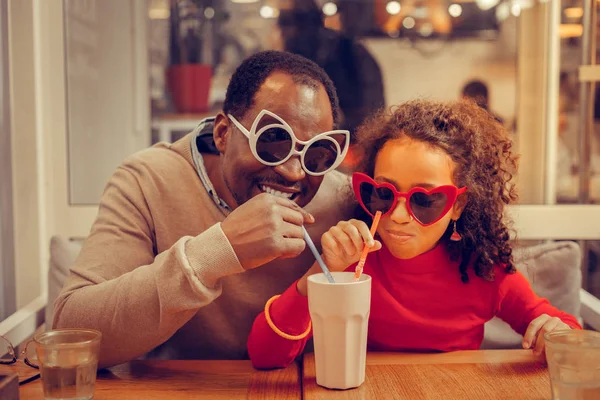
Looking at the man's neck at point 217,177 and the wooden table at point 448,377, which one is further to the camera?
the man's neck at point 217,177

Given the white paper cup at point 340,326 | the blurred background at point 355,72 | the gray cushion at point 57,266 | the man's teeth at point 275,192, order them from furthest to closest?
the blurred background at point 355,72 → the gray cushion at point 57,266 → the man's teeth at point 275,192 → the white paper cup at point 340,326

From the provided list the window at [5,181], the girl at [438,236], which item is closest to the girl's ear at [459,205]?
the girl at [438,236]

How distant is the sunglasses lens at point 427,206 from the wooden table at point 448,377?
267 millimetres

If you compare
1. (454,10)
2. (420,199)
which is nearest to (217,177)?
(420,199)

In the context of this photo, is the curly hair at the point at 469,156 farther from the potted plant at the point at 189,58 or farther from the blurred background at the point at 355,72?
the potted plant at the point at 189,58

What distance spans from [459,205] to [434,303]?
0.22 metres

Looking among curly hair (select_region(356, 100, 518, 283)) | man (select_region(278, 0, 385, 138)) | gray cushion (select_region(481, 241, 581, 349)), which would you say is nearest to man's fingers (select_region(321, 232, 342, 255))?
curly hair (select_region(356, 100, 518, 283))

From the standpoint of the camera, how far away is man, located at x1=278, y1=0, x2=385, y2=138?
7.28ft

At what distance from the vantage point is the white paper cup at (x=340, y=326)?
3.40 feet

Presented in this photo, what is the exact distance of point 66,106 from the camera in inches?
83.3

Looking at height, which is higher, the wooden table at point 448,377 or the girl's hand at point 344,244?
the girl's hand at point 344,244

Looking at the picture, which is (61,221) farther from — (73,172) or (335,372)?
(335,372)

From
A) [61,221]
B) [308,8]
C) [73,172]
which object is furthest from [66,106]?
[308,8]

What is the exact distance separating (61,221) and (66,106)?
0.37m
